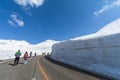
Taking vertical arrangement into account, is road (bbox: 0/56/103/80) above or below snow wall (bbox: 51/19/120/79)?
below

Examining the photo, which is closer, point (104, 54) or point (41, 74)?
point (41, 74)

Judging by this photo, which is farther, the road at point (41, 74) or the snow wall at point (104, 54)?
the snow wall at point (104, 54)

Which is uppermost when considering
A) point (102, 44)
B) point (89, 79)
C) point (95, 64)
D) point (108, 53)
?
point (102, 44)

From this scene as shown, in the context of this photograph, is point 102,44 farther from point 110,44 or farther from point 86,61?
point 86,61

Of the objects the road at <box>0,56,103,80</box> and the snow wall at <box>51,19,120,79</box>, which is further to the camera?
the snow wall at <box>51,19,120,79</box>

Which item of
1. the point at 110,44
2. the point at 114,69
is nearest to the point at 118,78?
the point at 114,69

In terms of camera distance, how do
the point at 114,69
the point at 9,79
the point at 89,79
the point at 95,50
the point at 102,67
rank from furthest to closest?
the point at 95,50, the point at 102,67, the point at 114,69, the point at 89,79, the point at 9,79

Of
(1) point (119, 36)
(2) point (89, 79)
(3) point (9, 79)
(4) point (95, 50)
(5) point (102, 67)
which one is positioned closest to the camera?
(3) point (9, 79)

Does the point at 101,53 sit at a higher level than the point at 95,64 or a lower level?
higher

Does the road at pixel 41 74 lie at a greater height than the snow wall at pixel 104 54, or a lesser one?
lesser

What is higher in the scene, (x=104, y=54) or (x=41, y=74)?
(x=104, y=54)

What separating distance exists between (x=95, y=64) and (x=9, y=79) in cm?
989

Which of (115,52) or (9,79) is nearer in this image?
(9,79)

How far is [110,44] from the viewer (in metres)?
15.5
